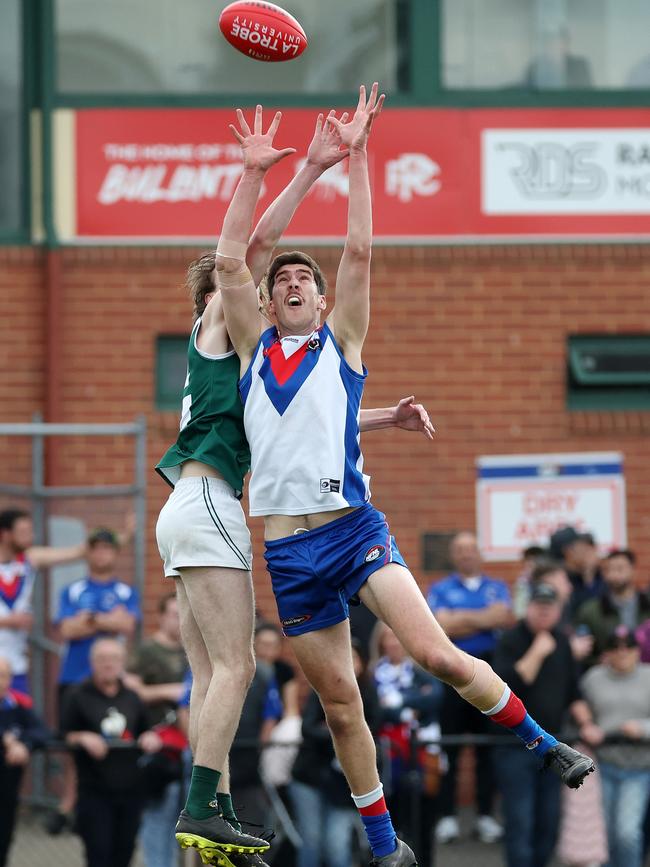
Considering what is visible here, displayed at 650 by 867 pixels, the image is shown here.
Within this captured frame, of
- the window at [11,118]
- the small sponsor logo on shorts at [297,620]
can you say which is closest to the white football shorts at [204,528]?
the small sponsor logo on shorts at [297,620]

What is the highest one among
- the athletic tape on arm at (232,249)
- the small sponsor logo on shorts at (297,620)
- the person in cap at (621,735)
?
the athletic tape on arm at (232,249)

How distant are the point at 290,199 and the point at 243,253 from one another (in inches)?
14.8

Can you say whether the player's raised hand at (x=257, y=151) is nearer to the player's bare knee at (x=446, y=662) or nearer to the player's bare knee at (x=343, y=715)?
the player's bare knee at (x=446, y=662)

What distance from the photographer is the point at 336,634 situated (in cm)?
754

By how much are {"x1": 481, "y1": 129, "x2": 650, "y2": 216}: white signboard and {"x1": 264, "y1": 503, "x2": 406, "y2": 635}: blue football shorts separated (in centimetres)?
824

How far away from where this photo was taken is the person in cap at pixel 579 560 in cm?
1336

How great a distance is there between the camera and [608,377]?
15281 mm

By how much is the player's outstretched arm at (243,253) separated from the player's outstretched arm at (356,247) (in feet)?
0.96

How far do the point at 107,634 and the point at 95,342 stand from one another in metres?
3.56

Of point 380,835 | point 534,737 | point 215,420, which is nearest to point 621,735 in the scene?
point 534,737

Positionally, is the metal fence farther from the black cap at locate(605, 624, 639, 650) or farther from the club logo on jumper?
the club logo on jumper

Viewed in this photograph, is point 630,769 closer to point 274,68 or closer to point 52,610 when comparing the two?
point 52,610

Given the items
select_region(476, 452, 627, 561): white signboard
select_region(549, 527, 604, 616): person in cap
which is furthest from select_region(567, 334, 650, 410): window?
select_region(549, 527, 604, 616): person in cap

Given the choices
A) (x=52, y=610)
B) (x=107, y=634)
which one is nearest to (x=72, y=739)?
(x=107, y=634)
